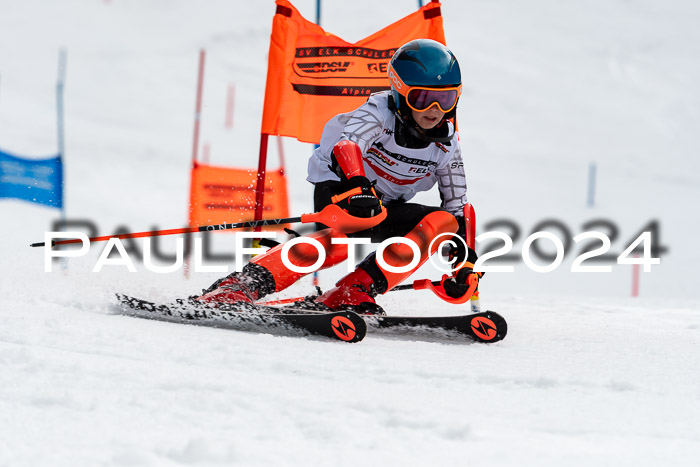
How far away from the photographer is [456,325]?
273cm

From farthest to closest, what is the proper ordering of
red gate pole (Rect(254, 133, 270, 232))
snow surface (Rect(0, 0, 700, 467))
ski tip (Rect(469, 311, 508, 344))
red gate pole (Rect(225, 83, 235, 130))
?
1. red gate pole (Rect(225, 83, 235, 130))
2. red gate pole (Rect(254, 133, 270, 232))
3. ski tip (Rect(469, 311, 508, 344))
4. snow surface (Rect(0, 0, 700, 467))

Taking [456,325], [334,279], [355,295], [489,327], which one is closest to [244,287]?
[355,295]

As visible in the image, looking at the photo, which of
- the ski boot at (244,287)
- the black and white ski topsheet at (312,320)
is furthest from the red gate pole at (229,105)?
the black and white ski topsheet at (312,320)

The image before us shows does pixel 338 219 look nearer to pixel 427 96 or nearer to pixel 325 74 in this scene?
pixel 427 96

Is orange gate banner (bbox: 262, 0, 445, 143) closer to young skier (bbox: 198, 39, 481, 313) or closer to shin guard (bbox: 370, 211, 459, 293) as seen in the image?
young skier (bbox: 198, 39, 481, 313)

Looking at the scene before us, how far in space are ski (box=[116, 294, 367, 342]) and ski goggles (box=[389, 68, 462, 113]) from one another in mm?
977

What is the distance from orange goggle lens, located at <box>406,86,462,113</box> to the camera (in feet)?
9.53

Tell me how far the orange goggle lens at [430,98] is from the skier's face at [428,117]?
2cm

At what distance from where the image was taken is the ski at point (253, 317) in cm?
253

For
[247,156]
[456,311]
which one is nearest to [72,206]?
[247,156]

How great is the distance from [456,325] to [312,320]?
0.59 m

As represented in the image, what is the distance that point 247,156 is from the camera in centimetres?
Result: 1289

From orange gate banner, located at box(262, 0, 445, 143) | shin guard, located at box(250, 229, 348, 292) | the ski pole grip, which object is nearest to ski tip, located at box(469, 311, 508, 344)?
the ski pole grip

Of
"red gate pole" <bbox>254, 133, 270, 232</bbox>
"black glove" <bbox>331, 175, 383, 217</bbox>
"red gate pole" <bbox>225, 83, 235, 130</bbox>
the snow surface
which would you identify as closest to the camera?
the snow surface
